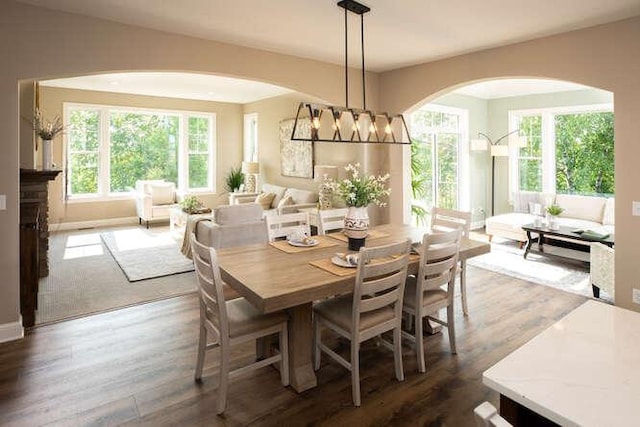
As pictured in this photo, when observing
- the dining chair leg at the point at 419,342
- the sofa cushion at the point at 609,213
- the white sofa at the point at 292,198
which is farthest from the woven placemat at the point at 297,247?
the sofa cushion at the point at 609,213

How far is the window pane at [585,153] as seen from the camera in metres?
6.66

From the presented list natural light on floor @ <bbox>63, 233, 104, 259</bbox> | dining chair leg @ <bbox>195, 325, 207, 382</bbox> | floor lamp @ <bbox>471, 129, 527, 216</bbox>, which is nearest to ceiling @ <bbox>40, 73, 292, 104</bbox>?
natural light on floor @ <bbox>63, 233, 104, 259</bbox>

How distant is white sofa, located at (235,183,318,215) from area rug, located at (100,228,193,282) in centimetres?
166

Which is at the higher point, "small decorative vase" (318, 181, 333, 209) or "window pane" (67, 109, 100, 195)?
"window pane" (67, 109, 100, 195)

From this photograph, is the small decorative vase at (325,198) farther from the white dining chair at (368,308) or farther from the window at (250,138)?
the white dining chair at (368,308)

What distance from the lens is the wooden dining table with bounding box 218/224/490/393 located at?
2.16 meters

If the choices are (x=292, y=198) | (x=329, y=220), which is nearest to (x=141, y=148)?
(x=292, y=198)

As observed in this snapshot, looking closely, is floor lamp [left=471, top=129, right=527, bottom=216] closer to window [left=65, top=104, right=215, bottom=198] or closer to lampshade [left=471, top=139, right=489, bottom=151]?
lampshade [left=471, top=139, right=489, bottom=151]

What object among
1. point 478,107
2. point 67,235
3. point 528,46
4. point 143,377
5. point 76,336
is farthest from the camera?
point 478,107

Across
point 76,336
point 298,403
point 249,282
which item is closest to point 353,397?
point 298,403

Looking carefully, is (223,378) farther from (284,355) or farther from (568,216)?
(568,216)

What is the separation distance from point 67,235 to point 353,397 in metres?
7.07

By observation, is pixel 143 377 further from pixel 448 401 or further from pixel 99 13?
pixel 99 13

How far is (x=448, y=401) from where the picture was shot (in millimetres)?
2438
